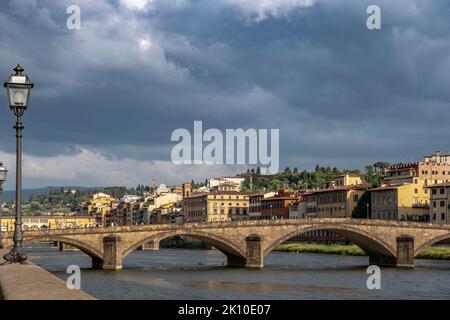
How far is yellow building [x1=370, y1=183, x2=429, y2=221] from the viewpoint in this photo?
102812mm

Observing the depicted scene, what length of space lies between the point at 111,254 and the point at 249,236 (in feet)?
40.1

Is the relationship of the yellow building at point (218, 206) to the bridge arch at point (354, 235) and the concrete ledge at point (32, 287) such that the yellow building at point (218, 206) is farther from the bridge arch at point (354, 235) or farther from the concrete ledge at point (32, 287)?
the concrete ledge at point (32, 287)

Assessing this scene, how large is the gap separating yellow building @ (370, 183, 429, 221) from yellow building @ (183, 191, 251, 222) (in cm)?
4469

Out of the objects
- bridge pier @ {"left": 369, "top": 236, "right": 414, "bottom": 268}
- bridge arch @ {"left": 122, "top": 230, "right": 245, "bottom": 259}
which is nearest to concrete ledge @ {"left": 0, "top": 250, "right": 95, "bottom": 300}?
bridge arch @ {"left": 122, "top": 230, "right": 245, "bottom": 259}

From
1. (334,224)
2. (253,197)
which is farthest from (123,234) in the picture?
(253,197)

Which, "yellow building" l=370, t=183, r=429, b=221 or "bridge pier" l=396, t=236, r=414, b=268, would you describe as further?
"yellow building" l=370, t=183, r=429, b=221

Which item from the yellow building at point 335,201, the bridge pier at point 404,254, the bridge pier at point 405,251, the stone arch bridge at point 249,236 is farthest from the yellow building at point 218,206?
the bridge pier at point 405,251

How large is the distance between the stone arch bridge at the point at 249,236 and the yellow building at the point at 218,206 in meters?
75.2

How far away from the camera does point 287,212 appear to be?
128 metres

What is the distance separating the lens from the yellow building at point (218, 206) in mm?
146000

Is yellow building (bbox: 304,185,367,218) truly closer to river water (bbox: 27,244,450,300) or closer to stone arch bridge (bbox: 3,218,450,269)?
stone arch bridge (bbox: 3,218,450,269)

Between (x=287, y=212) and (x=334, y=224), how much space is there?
60.4m

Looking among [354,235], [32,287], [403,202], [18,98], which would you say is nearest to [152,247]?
[403,202]
